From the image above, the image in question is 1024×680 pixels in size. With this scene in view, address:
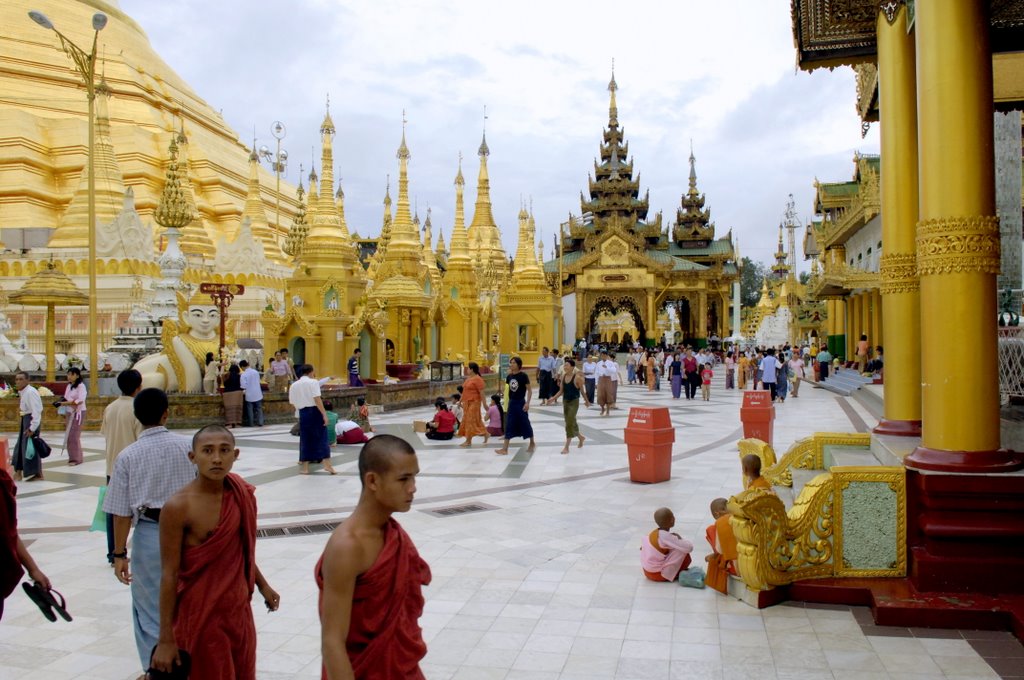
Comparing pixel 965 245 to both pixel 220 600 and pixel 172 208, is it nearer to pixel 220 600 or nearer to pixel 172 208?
pixel 220 600

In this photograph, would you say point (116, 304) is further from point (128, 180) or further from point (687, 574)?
point (687, 574)

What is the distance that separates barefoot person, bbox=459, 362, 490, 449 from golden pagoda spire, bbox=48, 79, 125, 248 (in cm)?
1857

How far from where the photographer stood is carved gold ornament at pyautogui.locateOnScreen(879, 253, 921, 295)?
6.41 meters

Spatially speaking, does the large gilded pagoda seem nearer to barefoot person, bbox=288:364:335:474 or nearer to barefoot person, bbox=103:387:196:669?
barefoot person, bbox=288:364:335:474

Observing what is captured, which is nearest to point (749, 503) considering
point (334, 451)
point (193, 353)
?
point (334, 451)

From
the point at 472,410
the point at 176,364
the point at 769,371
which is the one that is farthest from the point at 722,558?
the point at 769,371

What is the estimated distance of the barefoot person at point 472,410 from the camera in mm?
12117

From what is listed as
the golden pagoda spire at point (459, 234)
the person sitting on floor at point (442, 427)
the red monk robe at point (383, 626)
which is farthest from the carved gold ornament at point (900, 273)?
the golden pagoda spire at point (459, 234)

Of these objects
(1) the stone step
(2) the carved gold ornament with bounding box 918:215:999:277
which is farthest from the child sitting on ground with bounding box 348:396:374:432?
(2) the carved gold ornament with bounding box 918:215:999:277

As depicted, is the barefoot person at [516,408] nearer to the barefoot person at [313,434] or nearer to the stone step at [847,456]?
the barefoot person at [313,434]

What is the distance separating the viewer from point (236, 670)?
3123 mm

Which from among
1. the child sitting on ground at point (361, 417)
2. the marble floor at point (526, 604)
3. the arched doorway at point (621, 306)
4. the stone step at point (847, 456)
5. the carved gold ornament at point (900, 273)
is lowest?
the marble floor at point (526, 604)

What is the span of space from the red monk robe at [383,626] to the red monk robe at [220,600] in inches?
34.0

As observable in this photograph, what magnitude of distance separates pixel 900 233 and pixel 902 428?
154 centimetres
